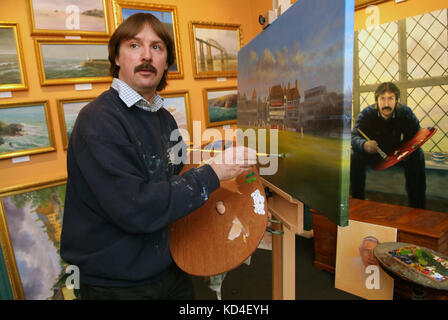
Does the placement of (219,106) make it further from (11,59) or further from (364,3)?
(11,59)

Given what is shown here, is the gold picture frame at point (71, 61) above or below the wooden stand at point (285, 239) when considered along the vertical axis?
above

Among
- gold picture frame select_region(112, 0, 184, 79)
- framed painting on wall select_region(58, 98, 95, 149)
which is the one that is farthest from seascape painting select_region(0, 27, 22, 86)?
gold picture frame select_region(112, 0, 184, 79)

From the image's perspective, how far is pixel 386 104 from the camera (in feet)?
7.14

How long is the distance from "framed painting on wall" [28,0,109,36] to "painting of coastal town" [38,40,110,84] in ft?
0.34

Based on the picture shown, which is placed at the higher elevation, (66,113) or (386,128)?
(66,113)

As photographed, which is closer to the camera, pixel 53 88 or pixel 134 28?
pixel 134 28

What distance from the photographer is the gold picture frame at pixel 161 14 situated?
101 inches

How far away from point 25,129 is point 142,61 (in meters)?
1.59

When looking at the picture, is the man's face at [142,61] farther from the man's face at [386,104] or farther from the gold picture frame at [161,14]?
the man's face at [386,104]

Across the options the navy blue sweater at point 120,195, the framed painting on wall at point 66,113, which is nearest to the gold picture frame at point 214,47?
the framed painting on wall at point 66,113

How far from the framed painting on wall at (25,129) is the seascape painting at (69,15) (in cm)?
64

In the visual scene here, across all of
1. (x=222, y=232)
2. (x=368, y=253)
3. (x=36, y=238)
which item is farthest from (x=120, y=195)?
(x=368, y=253)

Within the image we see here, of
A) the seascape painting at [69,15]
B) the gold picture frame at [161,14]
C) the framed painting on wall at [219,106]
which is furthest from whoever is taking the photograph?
the framed painting on wall at [219,106]
